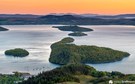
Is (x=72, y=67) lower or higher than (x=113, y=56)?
higher

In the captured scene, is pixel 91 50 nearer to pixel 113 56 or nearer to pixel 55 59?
pixel 113 56

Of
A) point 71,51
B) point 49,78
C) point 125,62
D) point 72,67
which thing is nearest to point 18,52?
point 71,51

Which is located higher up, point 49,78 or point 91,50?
point 49,78

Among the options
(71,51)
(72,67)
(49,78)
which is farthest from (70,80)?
(71,51)

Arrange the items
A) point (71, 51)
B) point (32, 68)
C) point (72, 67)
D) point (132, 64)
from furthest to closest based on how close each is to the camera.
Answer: point (71, 51), point (132, 64), point (32, 68), point (72, 67)

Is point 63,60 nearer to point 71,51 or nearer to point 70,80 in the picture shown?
point 71,51

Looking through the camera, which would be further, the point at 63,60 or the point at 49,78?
the point at 63,60

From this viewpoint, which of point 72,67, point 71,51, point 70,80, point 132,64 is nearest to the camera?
point 70,80

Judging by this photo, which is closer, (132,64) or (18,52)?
(132,64)

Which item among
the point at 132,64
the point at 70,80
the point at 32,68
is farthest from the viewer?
the point at 132,64
